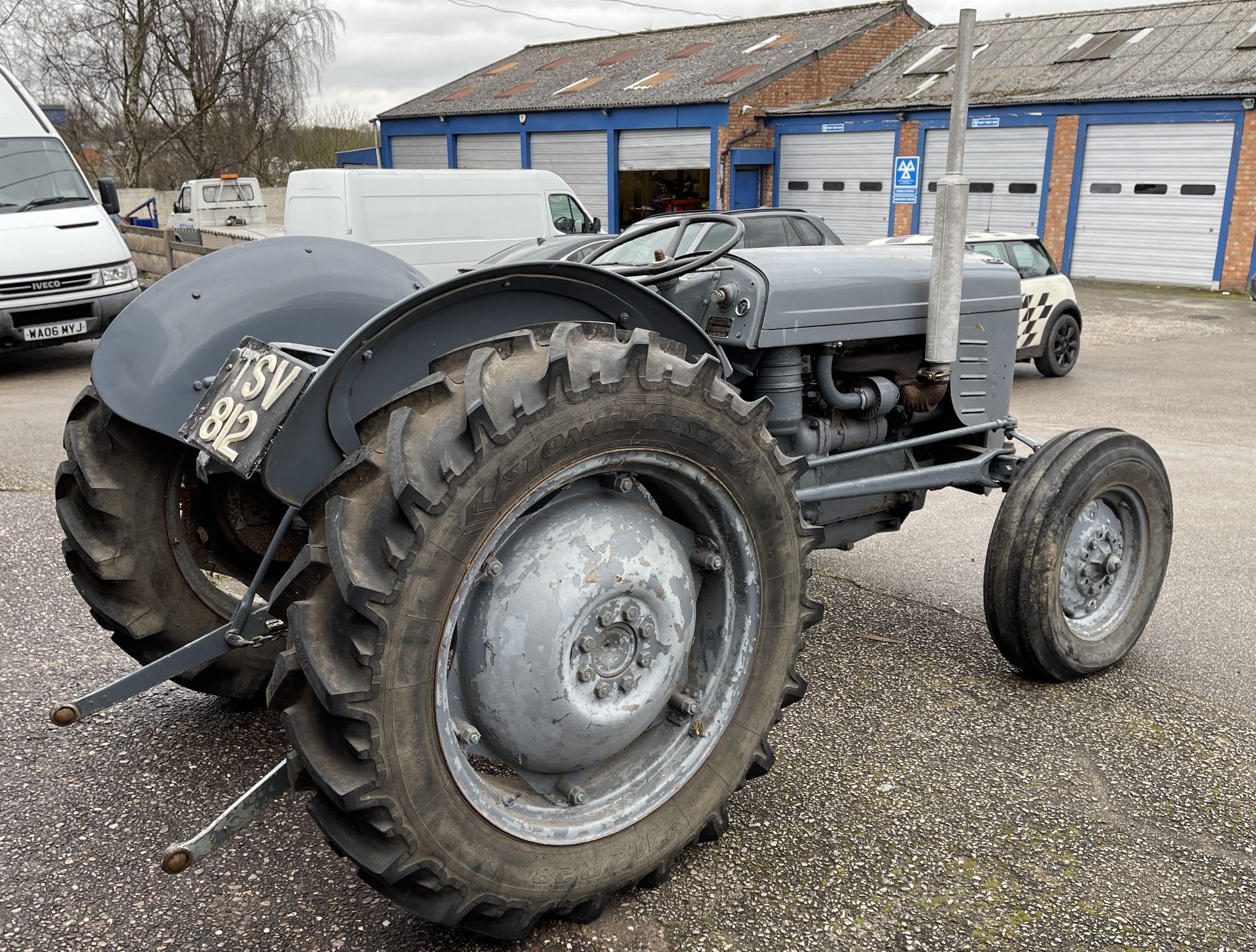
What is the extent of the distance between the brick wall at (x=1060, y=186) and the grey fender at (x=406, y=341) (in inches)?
845

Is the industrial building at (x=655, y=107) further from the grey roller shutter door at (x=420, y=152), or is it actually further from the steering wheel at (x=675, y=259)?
the steering wheel at (x=675, y=259)

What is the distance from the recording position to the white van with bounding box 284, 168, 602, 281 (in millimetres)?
13383

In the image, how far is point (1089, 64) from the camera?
2225cm

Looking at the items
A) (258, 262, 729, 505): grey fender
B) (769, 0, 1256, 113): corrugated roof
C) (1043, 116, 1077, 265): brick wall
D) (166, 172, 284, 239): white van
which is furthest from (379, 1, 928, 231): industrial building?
(258, 262, 729, 505): grey fender

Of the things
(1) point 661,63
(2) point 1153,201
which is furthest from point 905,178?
(1) point 661,63

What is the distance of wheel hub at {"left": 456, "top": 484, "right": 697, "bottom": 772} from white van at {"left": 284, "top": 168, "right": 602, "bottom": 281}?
11.3 m

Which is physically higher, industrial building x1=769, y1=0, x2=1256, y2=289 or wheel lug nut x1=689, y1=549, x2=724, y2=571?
industrial building x1=769, y1=0, x2=1256, y2=289

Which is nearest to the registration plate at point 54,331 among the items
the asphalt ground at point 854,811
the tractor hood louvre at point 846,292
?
the asphalt ground at point 854,811

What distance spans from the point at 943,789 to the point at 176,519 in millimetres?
2330

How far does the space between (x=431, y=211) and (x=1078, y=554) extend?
1161cm

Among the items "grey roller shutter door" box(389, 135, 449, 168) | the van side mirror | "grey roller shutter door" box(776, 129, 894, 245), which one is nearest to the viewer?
the van side mirror

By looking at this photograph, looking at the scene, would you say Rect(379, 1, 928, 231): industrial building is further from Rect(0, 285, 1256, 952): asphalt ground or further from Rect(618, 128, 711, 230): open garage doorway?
Rect(0, 285, 1256, 952): asphalt ground

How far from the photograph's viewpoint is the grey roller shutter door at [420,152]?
109 ft

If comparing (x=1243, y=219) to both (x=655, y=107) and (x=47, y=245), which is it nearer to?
(x=655, y=107)
